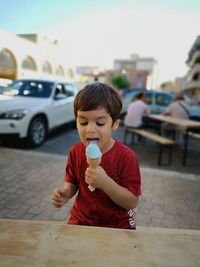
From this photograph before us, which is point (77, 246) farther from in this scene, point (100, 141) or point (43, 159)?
point (43, 159)

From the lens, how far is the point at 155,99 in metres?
13.8

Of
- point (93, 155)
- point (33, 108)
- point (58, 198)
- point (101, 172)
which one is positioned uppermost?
point (93, 155)

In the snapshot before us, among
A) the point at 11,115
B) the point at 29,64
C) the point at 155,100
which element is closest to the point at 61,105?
the point at 11,115

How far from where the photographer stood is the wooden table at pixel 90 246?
108cm

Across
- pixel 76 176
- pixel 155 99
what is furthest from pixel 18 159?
pixel 155 99

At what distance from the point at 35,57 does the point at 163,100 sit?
24951 mm

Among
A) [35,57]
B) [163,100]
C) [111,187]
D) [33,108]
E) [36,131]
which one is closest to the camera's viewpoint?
[111,187]

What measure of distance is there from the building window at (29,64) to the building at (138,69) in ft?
223

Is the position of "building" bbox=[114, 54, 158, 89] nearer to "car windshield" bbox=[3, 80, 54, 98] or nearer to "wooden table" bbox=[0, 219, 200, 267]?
"car windshield" bbox=[3, 80, 54, 98]

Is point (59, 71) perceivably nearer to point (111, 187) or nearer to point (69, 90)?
point (69, 90)

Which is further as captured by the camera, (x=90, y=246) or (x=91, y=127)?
(x=91, y=127)

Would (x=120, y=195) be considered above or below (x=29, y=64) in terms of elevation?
below

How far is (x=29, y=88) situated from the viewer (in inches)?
346

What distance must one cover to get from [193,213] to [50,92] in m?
5.98
